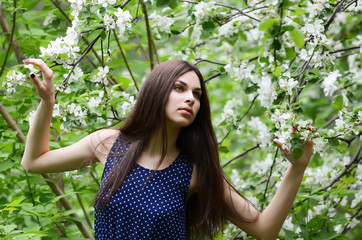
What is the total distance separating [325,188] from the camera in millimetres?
3023

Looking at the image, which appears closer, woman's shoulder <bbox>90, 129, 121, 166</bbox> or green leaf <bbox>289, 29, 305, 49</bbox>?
green leaf <bbox>289, 29, 305, 49</bbox>

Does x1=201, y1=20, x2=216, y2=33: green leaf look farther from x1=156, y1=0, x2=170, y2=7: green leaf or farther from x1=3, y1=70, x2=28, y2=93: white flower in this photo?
x1=3, y1=70, x2=28, y2=93: white flower

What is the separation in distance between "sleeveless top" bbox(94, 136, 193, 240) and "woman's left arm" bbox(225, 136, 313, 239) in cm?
24

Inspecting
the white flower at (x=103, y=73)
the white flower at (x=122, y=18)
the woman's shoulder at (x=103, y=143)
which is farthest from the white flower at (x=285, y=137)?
the white flower at (x=103, y=73)

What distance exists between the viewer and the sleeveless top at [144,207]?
219 cm

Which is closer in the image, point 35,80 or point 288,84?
point 35,80

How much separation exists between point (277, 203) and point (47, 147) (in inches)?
36.8

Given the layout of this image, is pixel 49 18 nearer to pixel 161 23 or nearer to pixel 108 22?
pixel 161 23

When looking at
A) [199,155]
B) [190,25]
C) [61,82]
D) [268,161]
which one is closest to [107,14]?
[61,82]

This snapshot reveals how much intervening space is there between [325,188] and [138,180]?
3.94ft

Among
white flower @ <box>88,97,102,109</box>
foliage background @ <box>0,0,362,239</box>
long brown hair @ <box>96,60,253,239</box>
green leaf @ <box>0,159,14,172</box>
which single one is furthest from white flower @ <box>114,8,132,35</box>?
green leaf @ <box>0,159,14,172</box>

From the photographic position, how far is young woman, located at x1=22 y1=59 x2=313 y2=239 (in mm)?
2199

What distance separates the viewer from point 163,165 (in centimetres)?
234

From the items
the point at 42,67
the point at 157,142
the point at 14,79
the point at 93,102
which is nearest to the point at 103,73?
the point at 93,102
